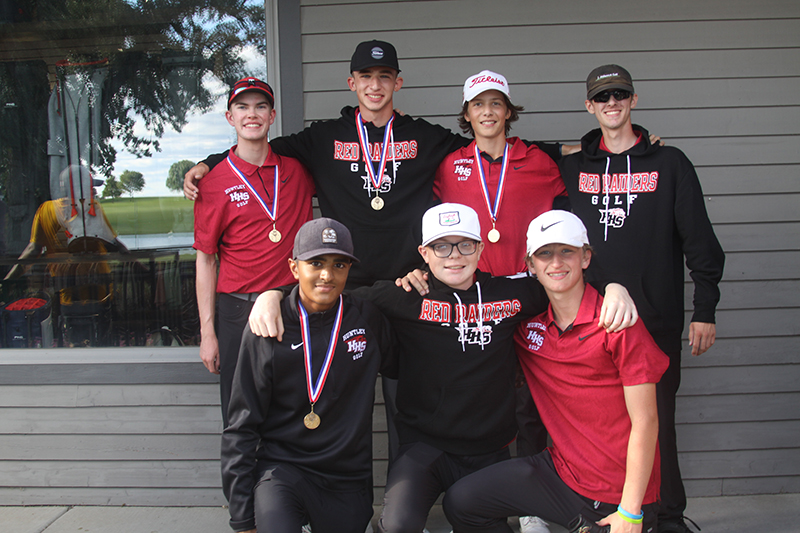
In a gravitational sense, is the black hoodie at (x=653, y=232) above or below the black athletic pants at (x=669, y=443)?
above

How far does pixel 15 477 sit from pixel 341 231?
2864mm

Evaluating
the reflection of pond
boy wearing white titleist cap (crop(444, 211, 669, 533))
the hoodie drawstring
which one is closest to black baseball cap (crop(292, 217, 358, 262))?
the hoodie drawstring

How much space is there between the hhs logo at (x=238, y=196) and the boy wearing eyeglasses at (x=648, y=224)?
1675 millimetres

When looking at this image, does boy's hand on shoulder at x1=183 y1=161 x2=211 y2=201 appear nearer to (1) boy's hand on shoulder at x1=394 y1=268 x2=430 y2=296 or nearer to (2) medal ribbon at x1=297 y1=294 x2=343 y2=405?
(2) medal ribbon at x1=297 y1=294 x2=343 y2=405

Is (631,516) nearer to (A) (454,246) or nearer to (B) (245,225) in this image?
(A) (454,246)

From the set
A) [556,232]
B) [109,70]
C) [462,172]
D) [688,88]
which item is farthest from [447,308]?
[109,70]

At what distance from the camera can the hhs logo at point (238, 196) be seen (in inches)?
105

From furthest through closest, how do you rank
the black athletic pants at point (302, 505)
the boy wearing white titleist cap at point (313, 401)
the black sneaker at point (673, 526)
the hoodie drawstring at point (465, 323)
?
1. the black sneaker at point (673, 526)
2. the hoodie drawstring at point (465, 323)
3. the boy wearing white titleist cap at point (313, 401)
4. the black athletic pants at point (302, 505)

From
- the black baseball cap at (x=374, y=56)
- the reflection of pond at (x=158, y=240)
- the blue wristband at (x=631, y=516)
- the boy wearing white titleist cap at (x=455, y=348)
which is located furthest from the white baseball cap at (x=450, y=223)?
the reflection of pond at (x=158, y=240)

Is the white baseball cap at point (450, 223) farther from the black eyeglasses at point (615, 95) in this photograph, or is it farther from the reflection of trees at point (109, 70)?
the reflection of trees at point (109, 70)

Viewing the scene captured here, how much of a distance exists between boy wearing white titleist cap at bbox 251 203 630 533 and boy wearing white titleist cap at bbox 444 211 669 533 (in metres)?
0.11

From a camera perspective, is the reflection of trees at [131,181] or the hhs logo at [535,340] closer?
the hhs logo at [535,340]

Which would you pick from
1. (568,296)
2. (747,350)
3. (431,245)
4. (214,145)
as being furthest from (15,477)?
(747,350)

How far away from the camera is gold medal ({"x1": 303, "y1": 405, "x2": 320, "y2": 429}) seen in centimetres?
212
